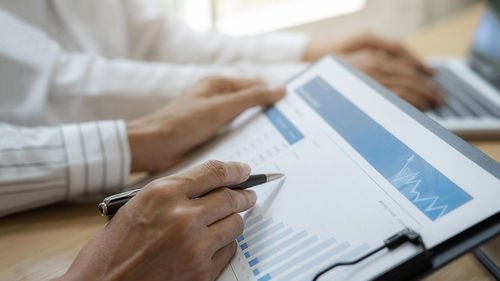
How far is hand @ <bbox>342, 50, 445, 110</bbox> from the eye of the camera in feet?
2.33

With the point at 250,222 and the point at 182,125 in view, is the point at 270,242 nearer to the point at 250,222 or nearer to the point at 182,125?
the point at 250,222

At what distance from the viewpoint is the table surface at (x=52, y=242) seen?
40 centimetres

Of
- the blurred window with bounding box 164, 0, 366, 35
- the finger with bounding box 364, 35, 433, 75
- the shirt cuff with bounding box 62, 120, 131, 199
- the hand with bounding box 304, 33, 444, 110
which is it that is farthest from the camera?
the blurred window with bounding box 164, 0, 366, 35

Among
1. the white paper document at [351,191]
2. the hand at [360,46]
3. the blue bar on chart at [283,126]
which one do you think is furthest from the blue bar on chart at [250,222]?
the hand at [360,46]

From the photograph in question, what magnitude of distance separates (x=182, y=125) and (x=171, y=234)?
0.24 metres

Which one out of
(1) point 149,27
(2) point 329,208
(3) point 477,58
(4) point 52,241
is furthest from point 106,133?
(3) point 477,58

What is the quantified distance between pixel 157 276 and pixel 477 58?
0.87 meters

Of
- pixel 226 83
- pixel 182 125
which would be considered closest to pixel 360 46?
pixel 226 83

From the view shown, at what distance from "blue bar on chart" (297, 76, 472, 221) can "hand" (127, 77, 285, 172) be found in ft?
0.38

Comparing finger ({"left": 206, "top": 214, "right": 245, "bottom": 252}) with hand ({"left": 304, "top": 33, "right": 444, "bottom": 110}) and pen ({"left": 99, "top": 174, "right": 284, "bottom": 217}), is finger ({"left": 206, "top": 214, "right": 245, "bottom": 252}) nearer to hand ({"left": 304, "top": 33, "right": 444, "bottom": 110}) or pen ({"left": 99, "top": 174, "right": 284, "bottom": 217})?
pen ({"left": 99, "top": 174, "right": 284, "bottom": 217})

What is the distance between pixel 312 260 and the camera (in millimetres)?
328

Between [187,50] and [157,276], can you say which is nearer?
[157,276]

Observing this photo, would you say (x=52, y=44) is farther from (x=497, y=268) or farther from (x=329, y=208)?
(x=497, y=268)

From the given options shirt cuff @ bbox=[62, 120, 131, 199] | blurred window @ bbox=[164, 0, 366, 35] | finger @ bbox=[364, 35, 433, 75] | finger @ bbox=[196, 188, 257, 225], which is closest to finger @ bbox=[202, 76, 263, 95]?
shirt cuff @ bbox=[62, 120, 131, 199]
